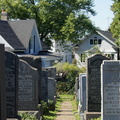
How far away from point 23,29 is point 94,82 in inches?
1000

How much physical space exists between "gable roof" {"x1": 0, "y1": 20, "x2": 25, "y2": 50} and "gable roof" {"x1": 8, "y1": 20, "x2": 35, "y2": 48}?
55 centimetres

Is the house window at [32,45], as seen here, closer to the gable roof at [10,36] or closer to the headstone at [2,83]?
the gable roof at [10,36]

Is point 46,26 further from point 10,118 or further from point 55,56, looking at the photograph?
point 10,118

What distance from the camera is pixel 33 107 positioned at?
13875 mm

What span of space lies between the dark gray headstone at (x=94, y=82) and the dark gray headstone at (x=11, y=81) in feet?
12.0

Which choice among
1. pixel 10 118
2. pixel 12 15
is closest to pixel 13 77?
pixel 10 118

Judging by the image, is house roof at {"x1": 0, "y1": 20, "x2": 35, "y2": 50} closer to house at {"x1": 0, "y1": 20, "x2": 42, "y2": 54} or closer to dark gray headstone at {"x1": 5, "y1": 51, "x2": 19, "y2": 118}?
house at {"x1": 0, "y1": 20, "x2": 42, "y2": 54}

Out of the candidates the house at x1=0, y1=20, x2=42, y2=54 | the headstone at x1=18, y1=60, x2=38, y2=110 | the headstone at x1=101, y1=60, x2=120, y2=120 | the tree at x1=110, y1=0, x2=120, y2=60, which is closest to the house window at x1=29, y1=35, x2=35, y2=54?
the house at x1=0, y1=20, x2=42, y2=54

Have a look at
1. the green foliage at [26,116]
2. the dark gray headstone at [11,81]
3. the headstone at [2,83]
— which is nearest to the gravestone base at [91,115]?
the green foliage at [26,116]

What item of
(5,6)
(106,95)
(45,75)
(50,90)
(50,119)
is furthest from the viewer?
(5,6)

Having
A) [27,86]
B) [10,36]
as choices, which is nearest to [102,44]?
[10,36]

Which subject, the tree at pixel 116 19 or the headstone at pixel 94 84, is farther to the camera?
the tree at pixel 116 19

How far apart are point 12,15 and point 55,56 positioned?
11329 millimetres

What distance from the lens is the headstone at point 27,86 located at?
43.8ft
